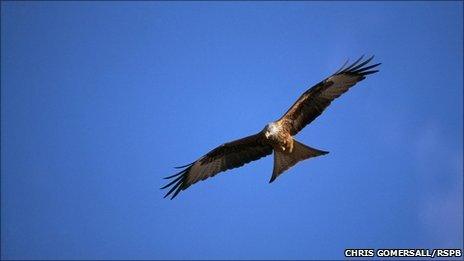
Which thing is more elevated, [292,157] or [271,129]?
[271,129]

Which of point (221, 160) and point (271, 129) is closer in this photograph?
point (271, 129)

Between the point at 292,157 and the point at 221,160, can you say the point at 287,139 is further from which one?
the point at 221,160

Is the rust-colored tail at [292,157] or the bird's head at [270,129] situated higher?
the bird's head at [270,129]

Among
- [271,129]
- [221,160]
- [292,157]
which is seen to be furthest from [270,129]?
[221,160]

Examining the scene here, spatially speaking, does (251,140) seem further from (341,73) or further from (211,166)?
(341,73)

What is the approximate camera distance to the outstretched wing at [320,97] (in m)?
8.75

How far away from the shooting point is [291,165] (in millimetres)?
8367

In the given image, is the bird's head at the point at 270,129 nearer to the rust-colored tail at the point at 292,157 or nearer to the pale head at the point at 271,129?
the pale head at the point at 271,129

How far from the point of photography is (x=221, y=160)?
385 inches

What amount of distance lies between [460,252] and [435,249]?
0.95 metres

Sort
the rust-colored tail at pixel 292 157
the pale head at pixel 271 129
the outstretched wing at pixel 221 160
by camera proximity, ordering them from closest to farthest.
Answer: the rust-colored tail at pixel 292 157
the pale head at pixel 271 129
the outstretched wing at pixel 221 160

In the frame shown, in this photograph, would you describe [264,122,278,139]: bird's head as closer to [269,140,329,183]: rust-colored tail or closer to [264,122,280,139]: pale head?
[264,122,280,139]: pale head

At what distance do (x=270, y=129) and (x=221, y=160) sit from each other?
59.4 inches

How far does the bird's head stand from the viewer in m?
8.71
